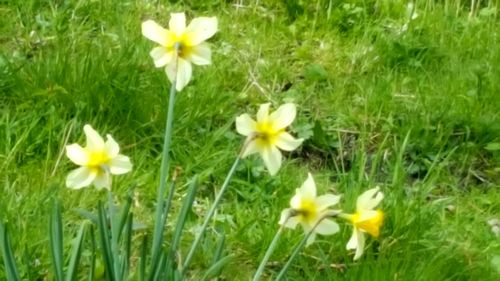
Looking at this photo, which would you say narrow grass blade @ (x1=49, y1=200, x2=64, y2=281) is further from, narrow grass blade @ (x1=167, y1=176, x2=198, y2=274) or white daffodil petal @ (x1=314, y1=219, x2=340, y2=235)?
white daffodil petal @ (x1=314, y1=219, x2=340, y2=235)

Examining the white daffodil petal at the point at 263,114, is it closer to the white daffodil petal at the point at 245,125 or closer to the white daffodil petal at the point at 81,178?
the white daffodil petal at the point at 245,125

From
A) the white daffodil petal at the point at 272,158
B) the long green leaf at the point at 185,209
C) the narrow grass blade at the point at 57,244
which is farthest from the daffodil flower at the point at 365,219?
the narrow grass blade at the point at 57,244

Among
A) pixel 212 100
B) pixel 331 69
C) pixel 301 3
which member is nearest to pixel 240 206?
pixel 212 100

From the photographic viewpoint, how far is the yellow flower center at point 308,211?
178 centimetres

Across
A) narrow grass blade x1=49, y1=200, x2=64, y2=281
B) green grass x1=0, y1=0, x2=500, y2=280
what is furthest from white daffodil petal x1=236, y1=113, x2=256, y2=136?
green grass x1=0, y1=0, x2=500, y2=280

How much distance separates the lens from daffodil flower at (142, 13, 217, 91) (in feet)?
5.93

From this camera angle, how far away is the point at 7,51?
3.53 metres

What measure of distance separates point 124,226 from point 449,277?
42.0 inches

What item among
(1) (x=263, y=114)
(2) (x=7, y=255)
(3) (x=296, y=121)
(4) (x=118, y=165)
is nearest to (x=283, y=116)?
(1) (x=263, y=114)

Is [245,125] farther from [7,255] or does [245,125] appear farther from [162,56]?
[7,255]

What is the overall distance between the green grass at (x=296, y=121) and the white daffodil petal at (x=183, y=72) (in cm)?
76

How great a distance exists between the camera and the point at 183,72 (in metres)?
1.81

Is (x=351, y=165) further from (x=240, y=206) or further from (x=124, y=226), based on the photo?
(x=124, y=226)

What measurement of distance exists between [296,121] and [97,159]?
1.73 m
